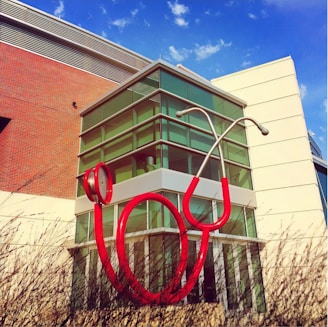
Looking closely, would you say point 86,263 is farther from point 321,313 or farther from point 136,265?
point 321,313

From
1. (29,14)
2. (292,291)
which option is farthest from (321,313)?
(29,14)

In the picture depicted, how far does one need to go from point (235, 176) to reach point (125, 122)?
18.1 ft

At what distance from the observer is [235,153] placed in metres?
15.7

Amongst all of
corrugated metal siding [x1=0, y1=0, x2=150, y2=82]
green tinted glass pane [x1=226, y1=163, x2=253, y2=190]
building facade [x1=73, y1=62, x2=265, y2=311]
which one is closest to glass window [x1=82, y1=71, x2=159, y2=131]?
building facade [x1=73, y1=62, x2=265, y2=311]

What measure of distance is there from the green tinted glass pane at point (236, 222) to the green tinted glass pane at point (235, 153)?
93.6 inches

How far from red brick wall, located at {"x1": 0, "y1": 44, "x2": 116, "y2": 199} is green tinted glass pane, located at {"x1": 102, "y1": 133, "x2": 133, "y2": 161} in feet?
6.94

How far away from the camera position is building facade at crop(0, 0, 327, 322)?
13.2 m

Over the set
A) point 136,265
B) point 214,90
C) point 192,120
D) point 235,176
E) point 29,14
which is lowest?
point 136,265

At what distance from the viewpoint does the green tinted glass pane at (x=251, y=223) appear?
47.1ft

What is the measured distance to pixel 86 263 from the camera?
16.4 feet

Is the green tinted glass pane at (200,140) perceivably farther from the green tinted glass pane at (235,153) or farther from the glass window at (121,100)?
the glass window at (121,100)

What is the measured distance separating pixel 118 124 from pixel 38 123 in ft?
12.5

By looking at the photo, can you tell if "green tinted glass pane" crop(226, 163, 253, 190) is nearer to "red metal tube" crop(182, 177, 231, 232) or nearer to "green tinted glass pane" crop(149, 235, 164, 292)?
"red metal tube" crop(182, 177, 231, 232)

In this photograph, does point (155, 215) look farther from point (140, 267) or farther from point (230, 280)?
point (140, 267)
